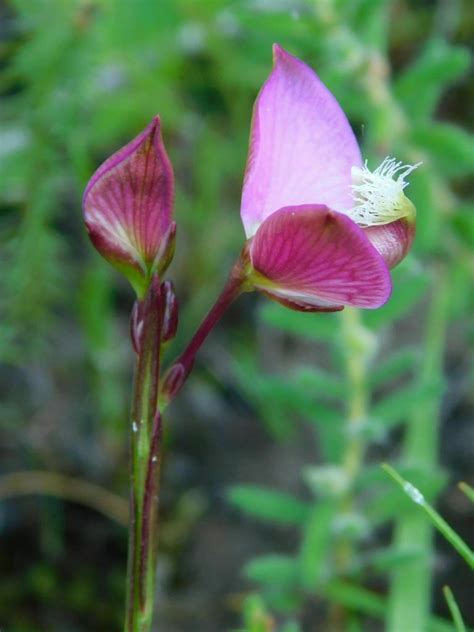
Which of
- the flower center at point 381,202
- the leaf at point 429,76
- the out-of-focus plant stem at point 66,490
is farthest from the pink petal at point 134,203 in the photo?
the out-of-focus plant stem at point 66,490

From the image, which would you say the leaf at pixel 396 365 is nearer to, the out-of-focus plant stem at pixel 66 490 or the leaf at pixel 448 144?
the leaf at pixel 448 144

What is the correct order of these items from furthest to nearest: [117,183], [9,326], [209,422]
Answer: [209,422]
[9,326]
[117,183]

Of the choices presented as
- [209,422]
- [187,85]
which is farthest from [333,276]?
[187,85]

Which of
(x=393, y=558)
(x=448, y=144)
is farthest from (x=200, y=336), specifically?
(x=448, y=144)

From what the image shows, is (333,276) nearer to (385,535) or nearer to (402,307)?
(402,307)

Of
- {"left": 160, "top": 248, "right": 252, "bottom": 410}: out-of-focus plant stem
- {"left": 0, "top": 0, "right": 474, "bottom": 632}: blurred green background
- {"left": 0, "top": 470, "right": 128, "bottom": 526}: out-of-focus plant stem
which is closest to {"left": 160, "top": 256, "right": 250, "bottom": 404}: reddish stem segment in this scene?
{"left": 160, "top": 248, "right": 252, "bottom": 410}: out-of-focus plant stem

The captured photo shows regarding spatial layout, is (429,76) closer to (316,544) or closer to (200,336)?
(316,544)
